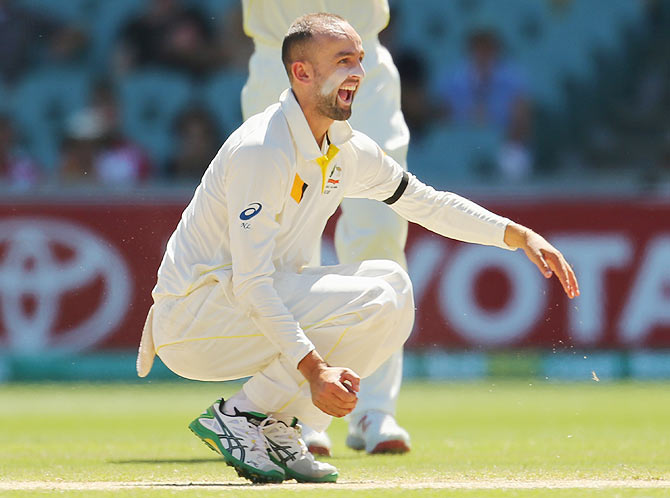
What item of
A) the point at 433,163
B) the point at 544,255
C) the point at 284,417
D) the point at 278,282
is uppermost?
the point at 433,163

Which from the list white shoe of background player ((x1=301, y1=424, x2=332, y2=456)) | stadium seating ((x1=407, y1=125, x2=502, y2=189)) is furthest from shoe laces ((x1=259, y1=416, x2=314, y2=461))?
stadium seating ((x1=407, y1=125, x2=502, y2=189))

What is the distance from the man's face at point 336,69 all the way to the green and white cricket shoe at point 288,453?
989 mm

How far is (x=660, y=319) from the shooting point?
32.6 feet

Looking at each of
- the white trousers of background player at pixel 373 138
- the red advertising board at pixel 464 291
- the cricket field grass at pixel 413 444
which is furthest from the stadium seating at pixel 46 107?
the white trousers of background player at pixel 373 138

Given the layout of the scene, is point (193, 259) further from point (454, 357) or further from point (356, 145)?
point (454, 357)

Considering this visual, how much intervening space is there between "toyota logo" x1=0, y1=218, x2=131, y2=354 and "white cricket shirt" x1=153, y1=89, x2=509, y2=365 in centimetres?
538

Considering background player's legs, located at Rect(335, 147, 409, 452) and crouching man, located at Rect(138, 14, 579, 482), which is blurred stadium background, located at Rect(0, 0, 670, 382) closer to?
background player's legs, located at Rect(335, 147, 409, 452)

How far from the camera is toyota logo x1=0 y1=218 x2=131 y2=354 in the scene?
32.6 ft

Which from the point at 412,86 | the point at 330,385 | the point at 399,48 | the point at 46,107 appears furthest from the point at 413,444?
the point at 46,107

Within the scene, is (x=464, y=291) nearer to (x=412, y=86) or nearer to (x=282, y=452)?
(x=412, y=86)

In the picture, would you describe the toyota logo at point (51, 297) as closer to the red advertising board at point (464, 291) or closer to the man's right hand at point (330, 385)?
the red advertising board at point (464, 291)

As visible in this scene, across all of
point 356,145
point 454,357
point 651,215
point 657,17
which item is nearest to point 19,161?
point 454,357

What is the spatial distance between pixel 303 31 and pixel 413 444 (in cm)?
216

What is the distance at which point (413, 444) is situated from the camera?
19.3ft
